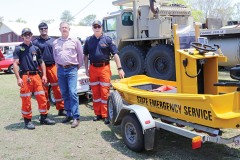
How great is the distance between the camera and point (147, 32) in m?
11.0

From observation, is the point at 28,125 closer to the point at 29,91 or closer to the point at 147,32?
the point at 29,91

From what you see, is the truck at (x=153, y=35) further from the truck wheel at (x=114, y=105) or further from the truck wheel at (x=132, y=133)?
the truck wheel at (x=132, y=133)

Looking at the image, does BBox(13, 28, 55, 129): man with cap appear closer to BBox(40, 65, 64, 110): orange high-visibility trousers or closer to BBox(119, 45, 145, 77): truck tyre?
BBox(40, 65, 64, 110): orange high-visibility trousers

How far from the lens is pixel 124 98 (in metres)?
5.16

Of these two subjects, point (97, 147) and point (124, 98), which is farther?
point (124, 98)

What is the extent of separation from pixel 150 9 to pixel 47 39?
5306 millimetres

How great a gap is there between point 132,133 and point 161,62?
20.4 feet

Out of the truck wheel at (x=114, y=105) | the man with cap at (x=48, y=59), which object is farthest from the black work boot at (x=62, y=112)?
the truck wheel at (x=114, y=105)

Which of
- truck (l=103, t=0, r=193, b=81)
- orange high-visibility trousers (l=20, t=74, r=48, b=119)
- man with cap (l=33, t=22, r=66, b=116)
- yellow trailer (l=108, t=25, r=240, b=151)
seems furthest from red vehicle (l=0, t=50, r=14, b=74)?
yellow trailer (l=108, t=25, r=240, b=151)

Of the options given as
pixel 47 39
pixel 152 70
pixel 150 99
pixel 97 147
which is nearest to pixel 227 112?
pixel 150 99

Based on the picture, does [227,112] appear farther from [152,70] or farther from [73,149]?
[152,70]

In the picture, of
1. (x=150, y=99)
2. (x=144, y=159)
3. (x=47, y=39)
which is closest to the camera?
(x=144, y=159)

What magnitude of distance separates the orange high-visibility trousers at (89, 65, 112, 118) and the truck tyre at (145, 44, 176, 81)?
14.8 ft

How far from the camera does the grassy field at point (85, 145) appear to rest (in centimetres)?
410
